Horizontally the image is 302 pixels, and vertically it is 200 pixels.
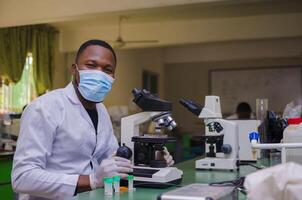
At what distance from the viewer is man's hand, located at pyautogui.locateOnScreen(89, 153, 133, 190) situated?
A: 1345mm

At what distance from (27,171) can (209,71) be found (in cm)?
673

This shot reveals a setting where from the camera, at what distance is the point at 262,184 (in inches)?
32.0

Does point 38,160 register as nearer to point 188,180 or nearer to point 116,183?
point 116,183

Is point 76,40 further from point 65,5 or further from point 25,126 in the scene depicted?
point 25,126

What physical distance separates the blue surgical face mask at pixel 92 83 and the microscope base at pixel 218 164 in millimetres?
687

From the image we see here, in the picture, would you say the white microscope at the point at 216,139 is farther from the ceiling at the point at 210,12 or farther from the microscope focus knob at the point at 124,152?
the ceiling at the point at 210,12

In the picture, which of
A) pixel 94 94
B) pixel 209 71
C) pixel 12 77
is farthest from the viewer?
pixel 209 71

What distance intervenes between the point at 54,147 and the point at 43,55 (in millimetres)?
4202

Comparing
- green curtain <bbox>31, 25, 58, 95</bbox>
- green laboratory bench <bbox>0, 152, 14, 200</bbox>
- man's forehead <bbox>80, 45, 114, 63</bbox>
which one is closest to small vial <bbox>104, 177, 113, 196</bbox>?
man's forehead <bbox>80, 45, 114, 63</bbox>

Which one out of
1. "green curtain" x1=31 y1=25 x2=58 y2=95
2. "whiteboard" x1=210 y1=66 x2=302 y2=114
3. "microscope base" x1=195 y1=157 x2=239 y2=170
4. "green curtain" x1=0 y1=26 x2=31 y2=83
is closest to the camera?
"microscope base" x1=195 y1=157 x2=239 y2=170

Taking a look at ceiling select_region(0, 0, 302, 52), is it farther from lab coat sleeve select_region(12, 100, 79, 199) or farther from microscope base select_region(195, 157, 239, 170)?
lab coat sleeve select_region(12, 100, 79, 199)

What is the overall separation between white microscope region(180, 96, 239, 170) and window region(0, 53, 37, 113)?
3.40 m

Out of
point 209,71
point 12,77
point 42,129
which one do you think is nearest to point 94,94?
point 42,129

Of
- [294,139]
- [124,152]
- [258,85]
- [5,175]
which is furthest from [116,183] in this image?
[258,85]
